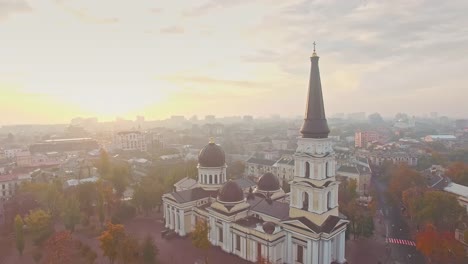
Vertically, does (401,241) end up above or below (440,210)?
below

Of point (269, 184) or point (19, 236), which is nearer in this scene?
point (19, 236)

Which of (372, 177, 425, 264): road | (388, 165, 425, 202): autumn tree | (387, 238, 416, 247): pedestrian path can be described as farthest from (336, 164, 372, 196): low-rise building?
(387, 238, 416, 247): pedestrian path

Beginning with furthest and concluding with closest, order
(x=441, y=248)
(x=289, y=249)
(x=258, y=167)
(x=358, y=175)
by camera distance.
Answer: (x=258, y=167), (x=358, y=175), (x=441, y=248), (x=289, y=249)

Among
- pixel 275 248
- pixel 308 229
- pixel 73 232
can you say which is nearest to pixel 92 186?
pixel 73 232

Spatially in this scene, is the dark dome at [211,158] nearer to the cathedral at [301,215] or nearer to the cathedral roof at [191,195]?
the cathedral roof at [191,195]

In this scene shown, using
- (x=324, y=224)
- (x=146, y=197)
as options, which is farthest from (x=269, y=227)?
(x=146, y=197)

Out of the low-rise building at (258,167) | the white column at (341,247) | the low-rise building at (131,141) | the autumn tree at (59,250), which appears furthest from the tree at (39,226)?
the low-rise building at (131,141)

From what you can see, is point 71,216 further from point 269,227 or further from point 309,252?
point 309,252
